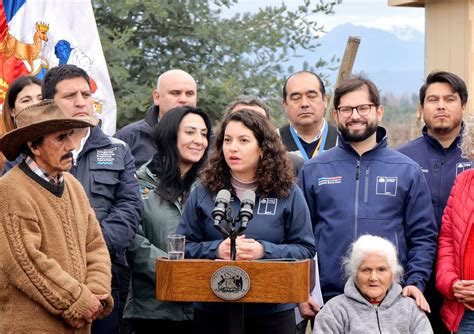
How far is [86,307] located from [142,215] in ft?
4.10

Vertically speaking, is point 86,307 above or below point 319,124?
below

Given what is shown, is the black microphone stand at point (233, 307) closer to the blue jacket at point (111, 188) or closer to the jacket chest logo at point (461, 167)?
the blue jacket at point (111, 188)

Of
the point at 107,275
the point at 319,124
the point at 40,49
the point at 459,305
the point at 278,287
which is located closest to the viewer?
the point at 278,287

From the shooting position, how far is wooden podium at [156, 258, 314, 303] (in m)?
5.08

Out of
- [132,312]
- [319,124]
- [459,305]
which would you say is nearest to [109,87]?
[319,124]

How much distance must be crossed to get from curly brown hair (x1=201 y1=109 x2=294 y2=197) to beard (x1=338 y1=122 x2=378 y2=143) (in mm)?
562

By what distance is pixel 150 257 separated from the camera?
626cm

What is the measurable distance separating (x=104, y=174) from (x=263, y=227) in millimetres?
1113

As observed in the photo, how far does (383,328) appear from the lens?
5.78m

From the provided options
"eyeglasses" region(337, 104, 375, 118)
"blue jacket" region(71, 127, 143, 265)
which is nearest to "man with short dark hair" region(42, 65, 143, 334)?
"blue jacket" region(71, 127, 143, 265)

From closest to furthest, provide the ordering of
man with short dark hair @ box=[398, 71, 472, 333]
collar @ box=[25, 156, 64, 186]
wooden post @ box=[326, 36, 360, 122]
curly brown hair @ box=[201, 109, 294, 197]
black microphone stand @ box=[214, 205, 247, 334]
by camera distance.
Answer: black microphone stand @ box=[214, 205, 247, 334] → collar @ box=[25, 156, 64, 186] → curly brown hair @ box=[201, 109, 294, 197] → man with short dark hair @ box=[398, 71, 472, 333] → wooden post @ box=[326, 36, 360, 122]

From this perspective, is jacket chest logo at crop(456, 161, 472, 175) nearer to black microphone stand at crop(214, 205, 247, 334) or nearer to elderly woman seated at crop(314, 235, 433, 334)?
elderly woman seated at crop(314, 235, 433, 334)

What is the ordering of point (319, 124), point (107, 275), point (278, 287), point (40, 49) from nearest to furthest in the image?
1. point (278, 287)
2. point (107, 275)
3. point (319, 124)
4. point (40, 49)

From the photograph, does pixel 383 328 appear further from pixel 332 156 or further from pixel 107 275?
pixel 107 275
